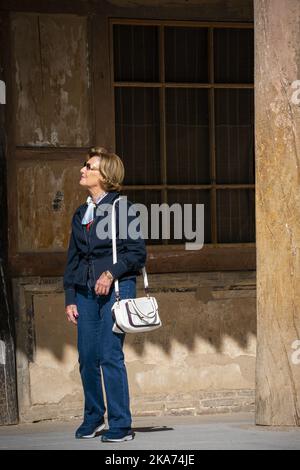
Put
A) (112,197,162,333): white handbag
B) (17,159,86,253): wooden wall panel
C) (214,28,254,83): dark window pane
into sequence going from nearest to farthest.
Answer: (112,197,162,333): white handbag, (17,159,86,253): wooden wall panel, (214,28,254,83): dark window pane

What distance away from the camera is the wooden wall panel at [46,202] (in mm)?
9664

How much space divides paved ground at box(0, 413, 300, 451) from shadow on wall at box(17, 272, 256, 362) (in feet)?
1.94

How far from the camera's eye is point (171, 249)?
32.9 ft

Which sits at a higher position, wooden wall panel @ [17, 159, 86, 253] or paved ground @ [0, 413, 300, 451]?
wooden wall panel @ [17, 159, 86, 253]

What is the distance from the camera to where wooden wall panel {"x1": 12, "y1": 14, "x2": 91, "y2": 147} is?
31.7 feet

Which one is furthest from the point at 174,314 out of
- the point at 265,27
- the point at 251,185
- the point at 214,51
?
the point at 265,27

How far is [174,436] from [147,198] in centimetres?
250

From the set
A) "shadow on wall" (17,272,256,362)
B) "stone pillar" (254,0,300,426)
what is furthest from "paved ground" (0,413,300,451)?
"shadow on wall" (17,272,256,362)

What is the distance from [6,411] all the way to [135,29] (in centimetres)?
295

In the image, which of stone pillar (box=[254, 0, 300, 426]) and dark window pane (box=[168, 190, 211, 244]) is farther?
dark window pane (box=[168, 190, 211, 244])

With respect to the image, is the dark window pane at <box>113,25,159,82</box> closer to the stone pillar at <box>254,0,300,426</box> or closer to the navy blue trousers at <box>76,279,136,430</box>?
the stone pillar at <box>254,0,300,426</box>

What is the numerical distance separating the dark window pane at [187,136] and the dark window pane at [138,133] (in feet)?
0.33

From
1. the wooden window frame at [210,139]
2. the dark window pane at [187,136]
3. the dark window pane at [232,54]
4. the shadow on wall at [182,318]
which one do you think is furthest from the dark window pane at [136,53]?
the shadow on wall at [182,318]
